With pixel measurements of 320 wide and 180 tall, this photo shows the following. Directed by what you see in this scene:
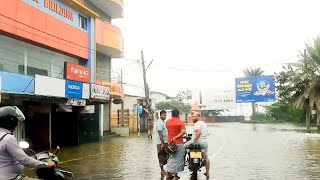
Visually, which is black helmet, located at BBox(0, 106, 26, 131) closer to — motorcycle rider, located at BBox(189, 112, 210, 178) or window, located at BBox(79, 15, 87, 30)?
motorcycle rider, located at BBox(189, 112, 210, 178)

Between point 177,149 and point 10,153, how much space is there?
6.10 meters

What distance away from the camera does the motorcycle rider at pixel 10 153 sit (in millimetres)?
3967

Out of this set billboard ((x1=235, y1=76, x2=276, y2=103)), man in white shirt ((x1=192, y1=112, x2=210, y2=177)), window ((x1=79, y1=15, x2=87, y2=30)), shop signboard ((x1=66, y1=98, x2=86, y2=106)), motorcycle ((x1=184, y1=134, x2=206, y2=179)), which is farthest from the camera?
billboard ((x1=235, y1=76, x2=276, y2=103))

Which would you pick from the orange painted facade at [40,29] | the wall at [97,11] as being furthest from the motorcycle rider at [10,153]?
the wall at [97,11]

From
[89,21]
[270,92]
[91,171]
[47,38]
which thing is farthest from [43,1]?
[270,92]

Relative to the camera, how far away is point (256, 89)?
59.7 meters

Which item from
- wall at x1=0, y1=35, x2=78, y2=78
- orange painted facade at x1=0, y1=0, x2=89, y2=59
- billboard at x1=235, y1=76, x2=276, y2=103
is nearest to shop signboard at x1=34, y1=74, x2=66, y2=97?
wall at x1=0, y1=35, x2=78, y2=78

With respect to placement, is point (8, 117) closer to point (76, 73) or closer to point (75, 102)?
point (75, 102)

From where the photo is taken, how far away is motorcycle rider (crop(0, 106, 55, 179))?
13.0 feet

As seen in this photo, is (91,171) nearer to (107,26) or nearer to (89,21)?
(89,21)

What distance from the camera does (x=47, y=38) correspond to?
2006cm

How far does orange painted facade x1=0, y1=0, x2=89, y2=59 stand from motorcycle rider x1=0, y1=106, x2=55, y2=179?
44.4ft

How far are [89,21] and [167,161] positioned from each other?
16.4 m

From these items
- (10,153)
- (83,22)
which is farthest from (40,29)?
(10,153)
